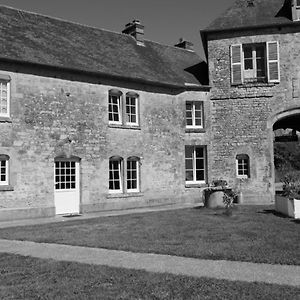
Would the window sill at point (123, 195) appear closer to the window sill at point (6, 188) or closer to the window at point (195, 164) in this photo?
the window at point (195, 164)

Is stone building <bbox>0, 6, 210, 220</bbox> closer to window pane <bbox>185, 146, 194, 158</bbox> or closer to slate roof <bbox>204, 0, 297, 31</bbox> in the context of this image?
window pane <bbox>185, 146, 194, 158</bbox>

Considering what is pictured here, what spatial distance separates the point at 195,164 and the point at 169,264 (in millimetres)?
15292

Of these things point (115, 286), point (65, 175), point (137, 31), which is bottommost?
point (115, 286)

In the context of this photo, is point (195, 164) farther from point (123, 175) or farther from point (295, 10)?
point (295, 10)

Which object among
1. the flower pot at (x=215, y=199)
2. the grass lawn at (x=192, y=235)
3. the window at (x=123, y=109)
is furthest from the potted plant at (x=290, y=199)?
the window at (x=123, y=109)

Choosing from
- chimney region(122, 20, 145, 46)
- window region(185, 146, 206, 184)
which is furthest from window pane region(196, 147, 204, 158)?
chimney region(122, 20, 145, 46)

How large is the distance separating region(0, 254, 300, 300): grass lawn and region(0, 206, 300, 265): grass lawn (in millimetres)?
1849

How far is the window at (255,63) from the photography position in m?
22.4

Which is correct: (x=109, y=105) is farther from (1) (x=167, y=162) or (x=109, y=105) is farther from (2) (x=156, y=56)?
(2) (x=156, y=56)

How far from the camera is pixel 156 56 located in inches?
981

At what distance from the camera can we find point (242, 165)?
2284 cm

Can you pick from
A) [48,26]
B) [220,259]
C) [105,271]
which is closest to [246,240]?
[220,259]

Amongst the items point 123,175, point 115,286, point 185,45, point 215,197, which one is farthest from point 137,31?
point 115,286

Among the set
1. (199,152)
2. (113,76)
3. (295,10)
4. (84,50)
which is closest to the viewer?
(113,76)
